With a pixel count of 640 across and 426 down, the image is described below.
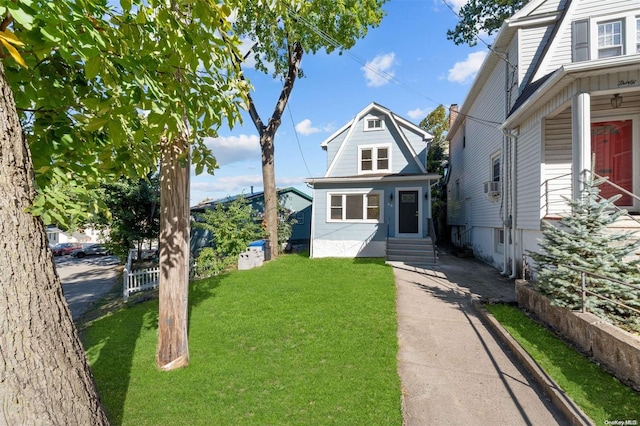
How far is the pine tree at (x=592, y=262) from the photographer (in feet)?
15.4

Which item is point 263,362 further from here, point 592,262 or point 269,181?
point 269,181

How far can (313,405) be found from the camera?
11.4ft

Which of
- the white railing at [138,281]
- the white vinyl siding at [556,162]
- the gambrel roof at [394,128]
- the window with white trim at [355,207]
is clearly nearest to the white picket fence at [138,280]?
the white railing at [138,281]

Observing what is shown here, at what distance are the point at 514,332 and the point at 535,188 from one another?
4.76m

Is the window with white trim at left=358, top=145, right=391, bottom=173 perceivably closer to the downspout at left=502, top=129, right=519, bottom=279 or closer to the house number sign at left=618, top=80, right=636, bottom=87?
the downspout at left=502, top=129, right=519, bottom=279

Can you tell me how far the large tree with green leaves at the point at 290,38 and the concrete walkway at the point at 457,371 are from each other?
30.0ft

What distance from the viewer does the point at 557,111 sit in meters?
7.25

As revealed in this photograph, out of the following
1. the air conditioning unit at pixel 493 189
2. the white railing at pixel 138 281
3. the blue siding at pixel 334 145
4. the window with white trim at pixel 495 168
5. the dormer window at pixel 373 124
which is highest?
the dormer window at pixel 373 124

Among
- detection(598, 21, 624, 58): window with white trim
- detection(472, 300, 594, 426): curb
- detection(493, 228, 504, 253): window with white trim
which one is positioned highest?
detection(598, 21, 624, 58): window with white trim

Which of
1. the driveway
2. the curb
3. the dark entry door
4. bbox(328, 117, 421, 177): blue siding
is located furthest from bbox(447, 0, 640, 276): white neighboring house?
the driveway

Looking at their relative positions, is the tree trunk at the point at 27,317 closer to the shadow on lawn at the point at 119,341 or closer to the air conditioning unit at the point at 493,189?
the shadow on lawn at the point at 119,341

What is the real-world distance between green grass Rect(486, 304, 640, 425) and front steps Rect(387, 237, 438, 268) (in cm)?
632

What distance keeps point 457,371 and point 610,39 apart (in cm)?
1064

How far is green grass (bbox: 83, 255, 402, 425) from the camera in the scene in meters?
3.41
